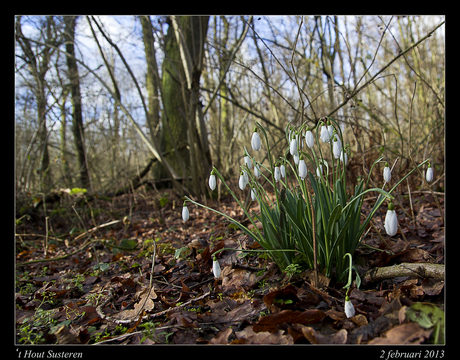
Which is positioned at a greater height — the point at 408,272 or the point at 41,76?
the point at 41,76

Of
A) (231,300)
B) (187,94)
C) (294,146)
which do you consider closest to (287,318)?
(231,300)

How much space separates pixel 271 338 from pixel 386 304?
0.56 meters

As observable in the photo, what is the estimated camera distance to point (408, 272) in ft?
5.28

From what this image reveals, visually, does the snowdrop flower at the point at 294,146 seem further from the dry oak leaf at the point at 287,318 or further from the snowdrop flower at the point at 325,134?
the dry oak leaf at the point at 287,318

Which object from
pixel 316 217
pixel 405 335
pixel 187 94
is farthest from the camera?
pixel 187 94

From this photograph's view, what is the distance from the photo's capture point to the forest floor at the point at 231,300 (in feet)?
4.33

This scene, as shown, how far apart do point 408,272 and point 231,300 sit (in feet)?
3.09

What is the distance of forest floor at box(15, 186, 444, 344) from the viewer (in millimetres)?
1318

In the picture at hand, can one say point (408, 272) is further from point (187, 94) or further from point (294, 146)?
point (187, 94)

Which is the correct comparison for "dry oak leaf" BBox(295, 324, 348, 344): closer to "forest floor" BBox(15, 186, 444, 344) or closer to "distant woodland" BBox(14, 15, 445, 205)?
"forest floor" BBox(15, 186, 444, 344)

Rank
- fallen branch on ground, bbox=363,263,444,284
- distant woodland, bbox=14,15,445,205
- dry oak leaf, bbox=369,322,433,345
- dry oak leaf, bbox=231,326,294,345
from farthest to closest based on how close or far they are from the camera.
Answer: distant woodland, bbox=14,15,445,205, fallen branch on ground, bbox=363,263,444,284, dry oak leaf, bbox=231,326,294,345, dry oak leaf, bbox=369,322,433,345

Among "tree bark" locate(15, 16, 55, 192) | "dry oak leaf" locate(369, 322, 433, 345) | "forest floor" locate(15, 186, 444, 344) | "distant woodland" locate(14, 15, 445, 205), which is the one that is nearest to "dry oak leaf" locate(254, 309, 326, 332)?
"forest floor" locate(15, 186, 444, 344)
